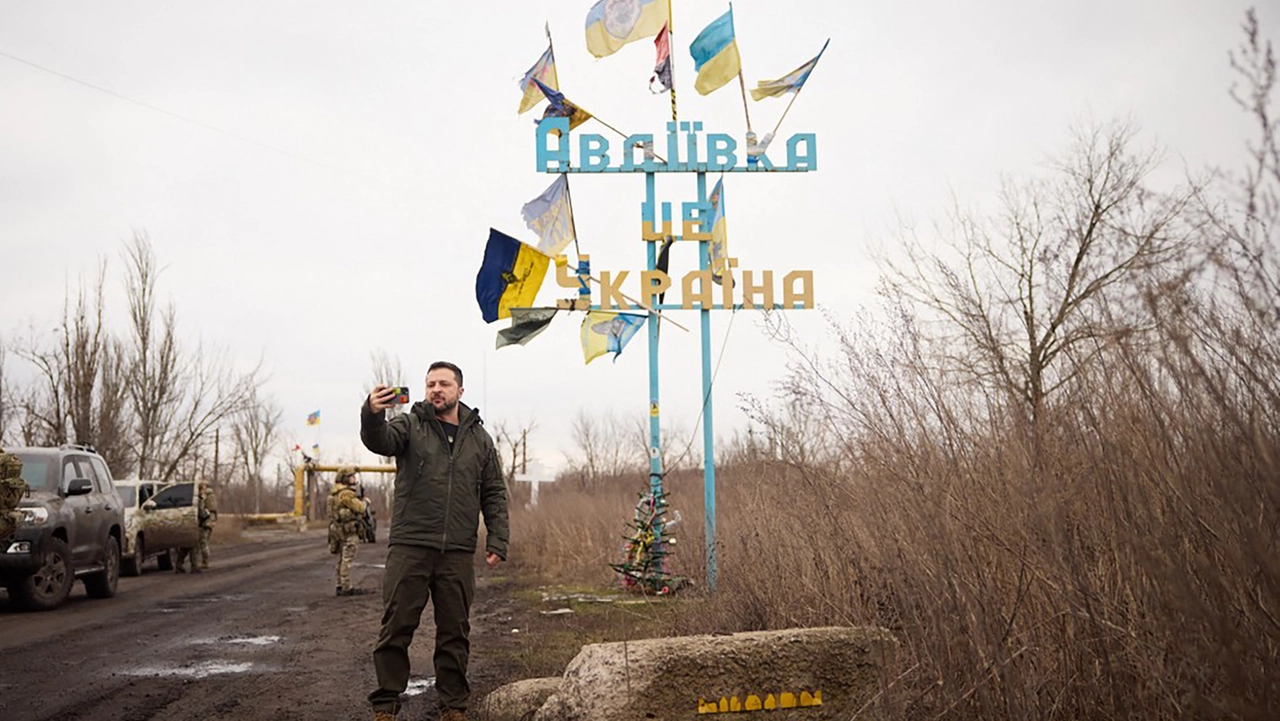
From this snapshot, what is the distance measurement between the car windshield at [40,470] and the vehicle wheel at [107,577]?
1.47 meters

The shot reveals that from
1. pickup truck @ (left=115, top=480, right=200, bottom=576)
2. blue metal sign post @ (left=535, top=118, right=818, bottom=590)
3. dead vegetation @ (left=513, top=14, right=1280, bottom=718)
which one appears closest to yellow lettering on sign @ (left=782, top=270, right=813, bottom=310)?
blue metal sign post @ (left=535, top=118, right=818, bottom=590)

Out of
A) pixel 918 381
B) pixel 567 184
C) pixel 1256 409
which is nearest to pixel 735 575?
pixel 918 381

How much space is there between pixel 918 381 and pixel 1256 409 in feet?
6.27

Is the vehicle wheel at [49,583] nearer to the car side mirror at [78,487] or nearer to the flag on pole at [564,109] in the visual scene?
the car side mirror at [78,487]

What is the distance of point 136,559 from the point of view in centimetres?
1941

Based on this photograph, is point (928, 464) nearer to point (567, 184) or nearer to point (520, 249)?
point (520, 249)

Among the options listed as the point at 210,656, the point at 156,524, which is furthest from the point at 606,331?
the point at 156,524

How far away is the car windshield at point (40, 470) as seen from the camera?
13.0 metres

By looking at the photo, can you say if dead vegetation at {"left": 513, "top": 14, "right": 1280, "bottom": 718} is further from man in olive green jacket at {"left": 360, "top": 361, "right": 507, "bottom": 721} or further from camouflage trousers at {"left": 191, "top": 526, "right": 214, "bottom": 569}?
camouflage trousers at {"left": 191, "top": 526, "right": 214, "bottom": 569}

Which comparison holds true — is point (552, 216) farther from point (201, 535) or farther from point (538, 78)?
point (201, 535)

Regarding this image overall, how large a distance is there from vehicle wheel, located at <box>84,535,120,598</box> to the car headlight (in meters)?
1.97

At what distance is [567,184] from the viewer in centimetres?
1291

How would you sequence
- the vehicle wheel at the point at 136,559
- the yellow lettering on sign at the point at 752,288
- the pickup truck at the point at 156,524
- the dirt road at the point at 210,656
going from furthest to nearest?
the pickup truck at the point at 156,524, the vehicle wheel at the point at 136,559, the yellow lettering on sign at the point at 752,288, the dirt road at the point at 210,656

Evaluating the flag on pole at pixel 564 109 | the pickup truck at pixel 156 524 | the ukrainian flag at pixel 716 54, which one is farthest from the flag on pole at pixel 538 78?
the pickup truck at pixel 156 524
